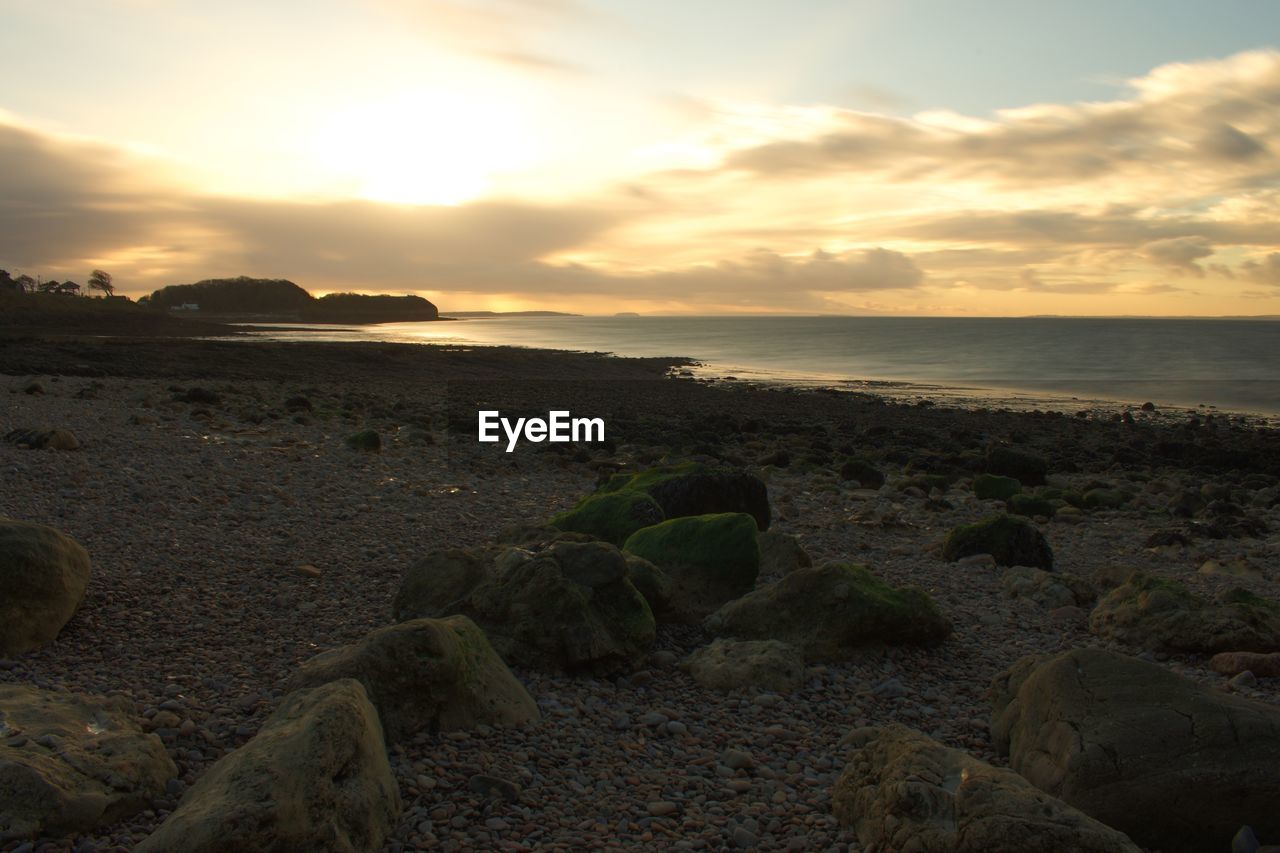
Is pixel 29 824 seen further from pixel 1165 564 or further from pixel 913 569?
pixel 1165 564

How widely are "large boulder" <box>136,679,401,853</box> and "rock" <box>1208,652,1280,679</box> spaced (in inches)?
225

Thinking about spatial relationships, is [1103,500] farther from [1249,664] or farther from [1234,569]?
[1249,664]

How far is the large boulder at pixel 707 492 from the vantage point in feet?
32.8

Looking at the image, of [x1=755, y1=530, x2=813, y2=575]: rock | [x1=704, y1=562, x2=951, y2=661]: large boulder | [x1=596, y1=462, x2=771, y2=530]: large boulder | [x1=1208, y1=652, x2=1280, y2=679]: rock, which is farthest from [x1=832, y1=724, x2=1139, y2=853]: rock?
[x1=596, y1=462, x2=771, y2=530]: large boulder

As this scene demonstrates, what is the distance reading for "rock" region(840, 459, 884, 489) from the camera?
1554 centimetres

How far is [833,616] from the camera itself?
676cm

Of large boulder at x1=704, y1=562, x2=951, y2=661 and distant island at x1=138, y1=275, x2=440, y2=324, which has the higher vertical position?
distant island at x1=138, y1=275, x2=440, y2=324

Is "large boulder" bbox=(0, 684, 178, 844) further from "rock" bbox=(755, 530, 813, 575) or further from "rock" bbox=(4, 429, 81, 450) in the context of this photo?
"rock" bbox=(4, 429, 81, 450)

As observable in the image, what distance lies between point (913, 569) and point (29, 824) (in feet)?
26.2

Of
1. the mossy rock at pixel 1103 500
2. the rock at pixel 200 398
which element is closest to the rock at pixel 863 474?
the mossy rock at pixel 1103 500

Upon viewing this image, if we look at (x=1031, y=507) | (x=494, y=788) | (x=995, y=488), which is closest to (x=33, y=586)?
(x=494, y=788)

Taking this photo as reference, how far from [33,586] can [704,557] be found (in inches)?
193

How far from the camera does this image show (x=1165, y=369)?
54844 millimetres

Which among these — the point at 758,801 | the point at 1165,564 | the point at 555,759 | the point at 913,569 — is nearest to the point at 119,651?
the point at 555,759
